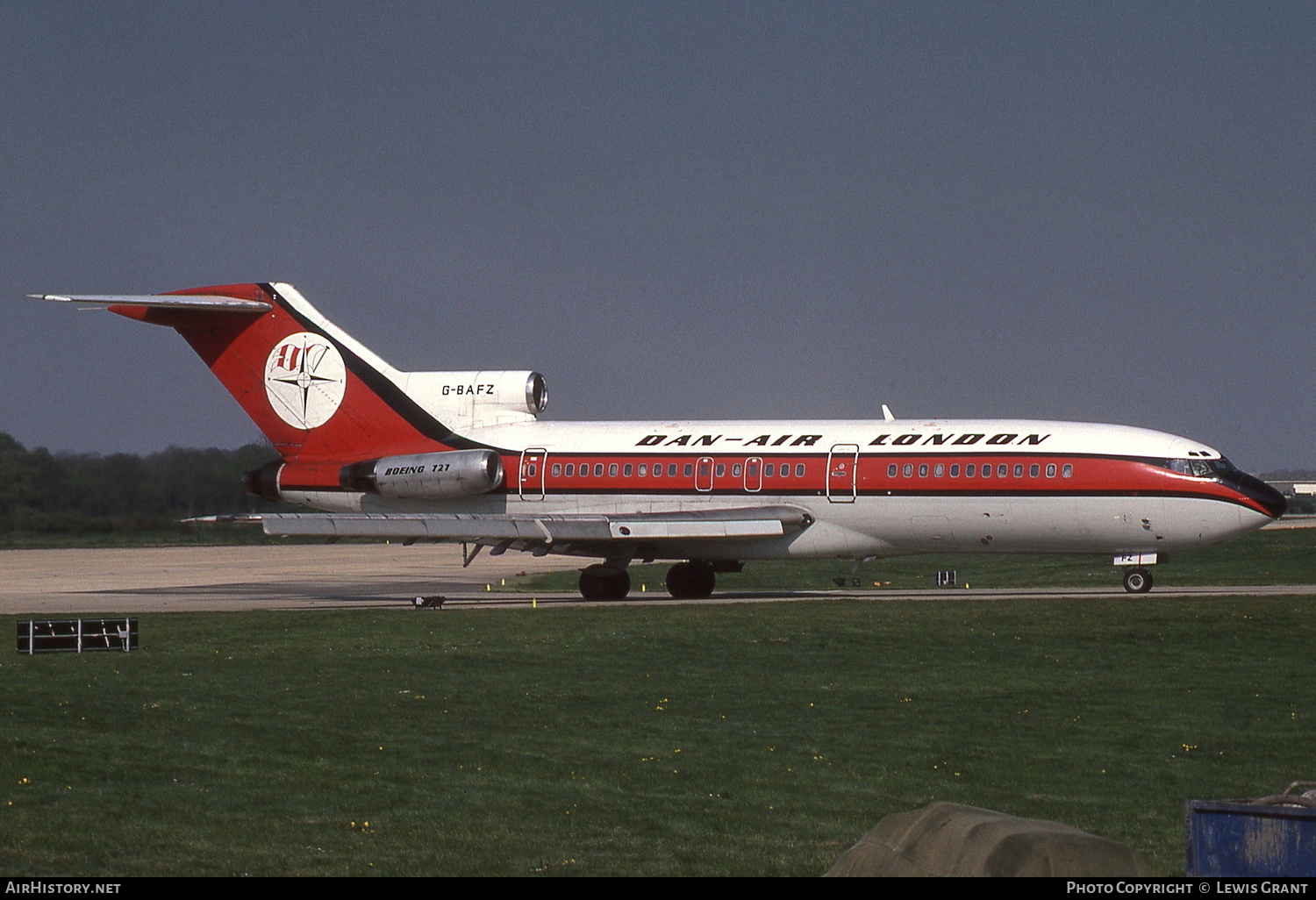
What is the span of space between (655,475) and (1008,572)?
791 inches

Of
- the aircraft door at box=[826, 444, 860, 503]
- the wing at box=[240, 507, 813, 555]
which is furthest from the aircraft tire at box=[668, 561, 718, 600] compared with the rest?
the aircraft door at box=[826, 444, 860, 503]

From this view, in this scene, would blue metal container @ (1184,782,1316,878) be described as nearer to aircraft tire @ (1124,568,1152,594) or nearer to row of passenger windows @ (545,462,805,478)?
row of passenger windows @ (545,462,805,478)

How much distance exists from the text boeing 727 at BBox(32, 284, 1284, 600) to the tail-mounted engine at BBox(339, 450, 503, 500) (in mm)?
49

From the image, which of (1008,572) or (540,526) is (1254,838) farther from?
(1008,572)

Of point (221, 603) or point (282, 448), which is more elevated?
point (282, 448)

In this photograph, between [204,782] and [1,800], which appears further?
[204,782]

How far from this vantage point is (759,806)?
1244cm

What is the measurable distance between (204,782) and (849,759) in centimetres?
570

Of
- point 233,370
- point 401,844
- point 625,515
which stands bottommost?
point 401,844

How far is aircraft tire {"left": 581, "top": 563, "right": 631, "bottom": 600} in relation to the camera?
37531 mm

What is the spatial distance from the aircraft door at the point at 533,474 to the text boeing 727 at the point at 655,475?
0.16 feet

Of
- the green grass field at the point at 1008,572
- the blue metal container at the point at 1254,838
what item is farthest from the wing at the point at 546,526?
the blue metal container at the point at 1254,838

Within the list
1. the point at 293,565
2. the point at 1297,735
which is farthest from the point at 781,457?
the point at 293,565

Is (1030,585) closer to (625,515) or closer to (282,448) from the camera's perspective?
(625,515)
